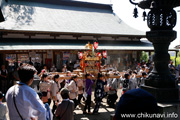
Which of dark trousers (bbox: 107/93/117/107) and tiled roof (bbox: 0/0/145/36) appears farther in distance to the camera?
tiled roof (bbox: 0/0/145/36)

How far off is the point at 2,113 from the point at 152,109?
3402 mm

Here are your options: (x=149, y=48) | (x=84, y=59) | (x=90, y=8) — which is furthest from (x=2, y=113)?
(x=90, y=8)

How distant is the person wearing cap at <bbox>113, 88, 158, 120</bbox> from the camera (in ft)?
3.55

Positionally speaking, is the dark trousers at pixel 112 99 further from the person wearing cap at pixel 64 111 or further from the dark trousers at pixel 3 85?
the dark trousers at pixel 3 85

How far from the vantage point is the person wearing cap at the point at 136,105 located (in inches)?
42.6

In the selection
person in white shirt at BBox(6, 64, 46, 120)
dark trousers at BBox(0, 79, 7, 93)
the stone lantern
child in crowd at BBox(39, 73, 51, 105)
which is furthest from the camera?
dark trousers at BBox(0, 79, 7, 93)

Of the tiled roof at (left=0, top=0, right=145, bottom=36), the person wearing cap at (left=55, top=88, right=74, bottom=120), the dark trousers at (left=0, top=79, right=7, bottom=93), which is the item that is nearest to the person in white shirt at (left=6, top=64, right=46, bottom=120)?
the person wearing cap at (left=55, top=88, right=74, bottom=120)

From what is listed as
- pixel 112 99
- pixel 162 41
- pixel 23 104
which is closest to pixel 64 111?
pixel 23 104

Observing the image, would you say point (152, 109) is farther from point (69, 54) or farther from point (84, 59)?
point (69, 54)

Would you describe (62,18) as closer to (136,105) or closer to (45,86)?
(45,86)

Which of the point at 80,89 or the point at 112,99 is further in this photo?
the point at 112,99

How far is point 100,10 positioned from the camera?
20.4 m

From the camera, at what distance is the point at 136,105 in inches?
42.6

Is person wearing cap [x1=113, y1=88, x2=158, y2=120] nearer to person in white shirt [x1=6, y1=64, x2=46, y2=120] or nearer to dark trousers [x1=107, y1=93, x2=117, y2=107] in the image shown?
person in white shirt [x1=6, y1=64, x2=46, y2=120]
